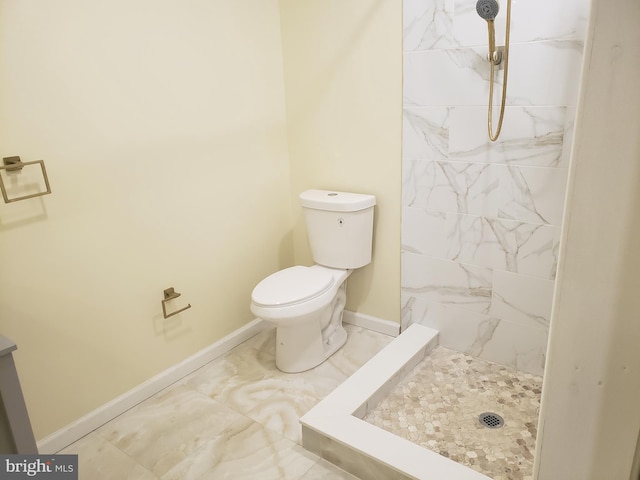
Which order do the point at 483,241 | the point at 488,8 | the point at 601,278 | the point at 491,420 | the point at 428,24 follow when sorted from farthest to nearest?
the point at 483,241 < the point at 428,24 < the point at 491,420 < the point at 488,8 < the point at 601,278

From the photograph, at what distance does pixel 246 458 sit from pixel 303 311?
647 millimetres

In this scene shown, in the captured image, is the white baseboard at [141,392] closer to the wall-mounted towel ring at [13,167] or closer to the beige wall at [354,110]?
the beige wall at [354,110]

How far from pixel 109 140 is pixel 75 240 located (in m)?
0.41

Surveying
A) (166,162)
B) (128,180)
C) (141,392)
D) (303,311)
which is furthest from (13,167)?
(303,311)

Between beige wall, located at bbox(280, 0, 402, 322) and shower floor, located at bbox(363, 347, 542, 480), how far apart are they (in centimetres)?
47

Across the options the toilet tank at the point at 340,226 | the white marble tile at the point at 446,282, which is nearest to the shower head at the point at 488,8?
the toilet tank at the point at 340,226

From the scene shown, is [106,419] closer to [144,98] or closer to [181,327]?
[181,327]

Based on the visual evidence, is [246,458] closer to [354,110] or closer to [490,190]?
[490,190]

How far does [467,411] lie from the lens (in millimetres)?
2033

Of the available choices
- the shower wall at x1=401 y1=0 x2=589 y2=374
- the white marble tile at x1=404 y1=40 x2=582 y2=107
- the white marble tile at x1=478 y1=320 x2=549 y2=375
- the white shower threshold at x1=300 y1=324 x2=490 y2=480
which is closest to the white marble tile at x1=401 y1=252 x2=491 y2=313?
the shower wall at x1=401 y1=0 x2=589 y2=374

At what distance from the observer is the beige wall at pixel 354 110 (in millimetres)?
2287

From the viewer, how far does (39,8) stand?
166cm

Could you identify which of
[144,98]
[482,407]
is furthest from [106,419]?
[482,407]

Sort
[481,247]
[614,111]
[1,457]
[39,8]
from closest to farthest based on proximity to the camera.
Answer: [614,111]
[1,457]
[39,8]
[481,247]
